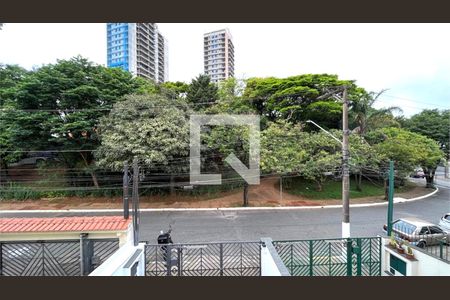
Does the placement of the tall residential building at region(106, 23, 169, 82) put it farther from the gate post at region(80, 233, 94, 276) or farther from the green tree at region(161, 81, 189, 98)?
the gate post at region(80, 233, 94, 276)

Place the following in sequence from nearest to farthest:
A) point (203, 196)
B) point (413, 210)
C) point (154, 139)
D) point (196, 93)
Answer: point (154, 139)
point (413, 210)
point (203, 196)
point (196, 93)

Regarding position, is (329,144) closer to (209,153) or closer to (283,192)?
(283,192)

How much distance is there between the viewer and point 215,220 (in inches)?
554

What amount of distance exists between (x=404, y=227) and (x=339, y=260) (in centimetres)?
351

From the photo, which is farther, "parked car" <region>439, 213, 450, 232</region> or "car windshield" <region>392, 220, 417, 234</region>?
"parked car" <region>439, 213, 450, 232</region>

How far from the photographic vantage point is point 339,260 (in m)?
8.67

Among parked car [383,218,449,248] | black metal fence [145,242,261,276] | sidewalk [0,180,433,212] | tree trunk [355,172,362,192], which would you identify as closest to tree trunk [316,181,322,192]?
sidewalk [0,180,433,212]

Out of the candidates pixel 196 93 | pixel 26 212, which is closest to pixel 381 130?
pixel 196 93

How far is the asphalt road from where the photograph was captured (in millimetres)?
11602

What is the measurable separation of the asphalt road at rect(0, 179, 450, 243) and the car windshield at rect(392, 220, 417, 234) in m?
1.32

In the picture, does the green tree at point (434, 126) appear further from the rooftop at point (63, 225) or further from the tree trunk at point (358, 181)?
the rooftop at point (63, 225)

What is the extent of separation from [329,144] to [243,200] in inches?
267

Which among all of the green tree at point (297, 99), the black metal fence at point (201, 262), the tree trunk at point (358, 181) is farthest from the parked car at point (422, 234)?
the green tree at point (297, 99)

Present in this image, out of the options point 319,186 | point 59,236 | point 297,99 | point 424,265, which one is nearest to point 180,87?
point 297,99
